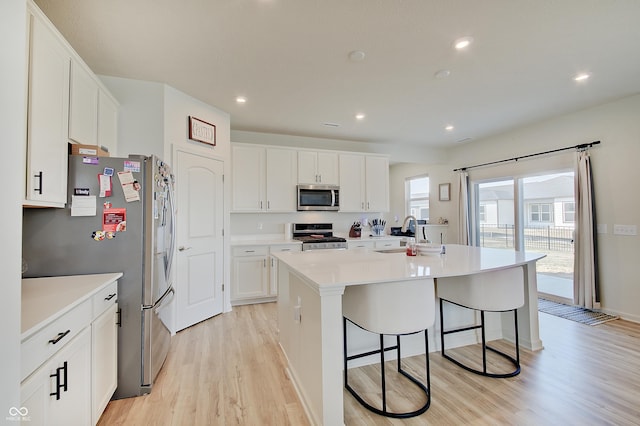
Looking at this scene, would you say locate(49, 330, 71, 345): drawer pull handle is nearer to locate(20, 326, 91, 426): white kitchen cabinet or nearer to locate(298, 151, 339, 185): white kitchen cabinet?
locate(20, 326, 91, 426): white kitchen cabinet

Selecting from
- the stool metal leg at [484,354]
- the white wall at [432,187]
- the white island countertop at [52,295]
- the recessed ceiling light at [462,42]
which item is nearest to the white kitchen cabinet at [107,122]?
the white island countertop at [52,295]

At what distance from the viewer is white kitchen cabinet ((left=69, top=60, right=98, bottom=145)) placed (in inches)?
77.2

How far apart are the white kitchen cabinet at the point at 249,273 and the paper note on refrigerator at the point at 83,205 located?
2127mm

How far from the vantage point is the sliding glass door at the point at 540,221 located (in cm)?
406

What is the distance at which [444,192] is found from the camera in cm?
584

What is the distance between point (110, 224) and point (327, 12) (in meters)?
2.03

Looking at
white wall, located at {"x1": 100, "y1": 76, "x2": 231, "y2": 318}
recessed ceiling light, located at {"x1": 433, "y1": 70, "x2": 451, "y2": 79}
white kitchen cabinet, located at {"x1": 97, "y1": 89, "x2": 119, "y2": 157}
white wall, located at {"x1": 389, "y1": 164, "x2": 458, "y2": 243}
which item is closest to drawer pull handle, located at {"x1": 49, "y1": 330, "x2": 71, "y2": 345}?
white wall, located at {"x1": 100, "y1": 76, "x2": 231, "y2": 318}

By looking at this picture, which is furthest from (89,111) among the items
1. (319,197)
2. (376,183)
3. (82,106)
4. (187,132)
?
(376,183)

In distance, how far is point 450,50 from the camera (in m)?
2.36

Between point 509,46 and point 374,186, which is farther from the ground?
point 509,46

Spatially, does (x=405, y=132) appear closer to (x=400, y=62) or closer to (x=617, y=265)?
(x=400, y=62)

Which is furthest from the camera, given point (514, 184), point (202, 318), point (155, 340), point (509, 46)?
point (514, 184)

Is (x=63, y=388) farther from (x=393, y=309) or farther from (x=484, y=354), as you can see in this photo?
(x=484, y=354)

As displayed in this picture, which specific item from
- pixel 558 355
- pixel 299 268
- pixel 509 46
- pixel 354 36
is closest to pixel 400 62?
pixel 354 36
